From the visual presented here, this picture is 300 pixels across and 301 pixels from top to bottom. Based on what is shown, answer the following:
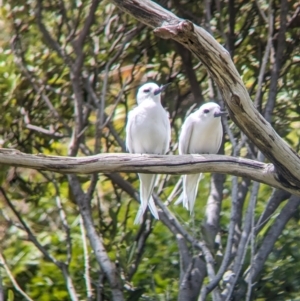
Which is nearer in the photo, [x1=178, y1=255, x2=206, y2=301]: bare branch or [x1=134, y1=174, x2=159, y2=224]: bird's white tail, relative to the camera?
[x1=134, y1=174, x2=159, y2=224]: bird's white tail

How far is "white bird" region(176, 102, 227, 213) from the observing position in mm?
7203

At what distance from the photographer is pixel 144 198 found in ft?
23.8

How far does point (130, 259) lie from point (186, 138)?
1.17 meters

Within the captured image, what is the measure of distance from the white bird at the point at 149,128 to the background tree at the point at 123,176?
23 centimetres

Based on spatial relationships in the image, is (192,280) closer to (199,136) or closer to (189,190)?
(189,190)

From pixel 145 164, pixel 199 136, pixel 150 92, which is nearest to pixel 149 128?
pixel 150 92

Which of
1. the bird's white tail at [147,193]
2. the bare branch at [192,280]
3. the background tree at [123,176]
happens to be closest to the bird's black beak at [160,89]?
the background tree at [123,176]

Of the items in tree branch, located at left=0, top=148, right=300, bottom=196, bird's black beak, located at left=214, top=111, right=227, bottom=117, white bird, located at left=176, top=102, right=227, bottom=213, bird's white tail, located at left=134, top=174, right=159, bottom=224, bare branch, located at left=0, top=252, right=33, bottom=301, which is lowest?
bare branch, located at left=0, top=252, right=33, bottom=301

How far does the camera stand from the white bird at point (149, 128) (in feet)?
23.8

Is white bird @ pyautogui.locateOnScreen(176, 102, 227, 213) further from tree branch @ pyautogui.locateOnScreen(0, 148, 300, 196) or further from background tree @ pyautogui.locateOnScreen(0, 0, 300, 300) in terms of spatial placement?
tree branch @ pyautogui.locateOnScreen(0, 148, 300, 196)

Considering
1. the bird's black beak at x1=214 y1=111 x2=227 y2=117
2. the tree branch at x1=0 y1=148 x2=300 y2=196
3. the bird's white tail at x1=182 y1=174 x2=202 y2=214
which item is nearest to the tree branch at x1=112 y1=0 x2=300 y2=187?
the tree branch at x1=0 y1=148 x2=300 y2=196

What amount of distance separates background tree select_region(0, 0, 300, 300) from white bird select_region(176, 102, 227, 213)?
0.73 ft

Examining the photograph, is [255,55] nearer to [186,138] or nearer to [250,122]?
[186,138]

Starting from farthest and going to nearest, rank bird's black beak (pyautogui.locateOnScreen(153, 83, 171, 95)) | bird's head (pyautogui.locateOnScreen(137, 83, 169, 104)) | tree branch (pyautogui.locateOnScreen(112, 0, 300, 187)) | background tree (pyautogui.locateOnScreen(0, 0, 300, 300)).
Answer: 1. background tree (pyautogui.locateOnScreen(0, 0, 300, 300))
2. bird's head (pyautogui.locateOnScreen(137, 83, 169, 104))
3. bird's black beak (pyautogui.locateOnScreen(153, 83, 171, 95))
4. tree branch (pyautogui.locateOnScreen(112, 0, 300, 187))
